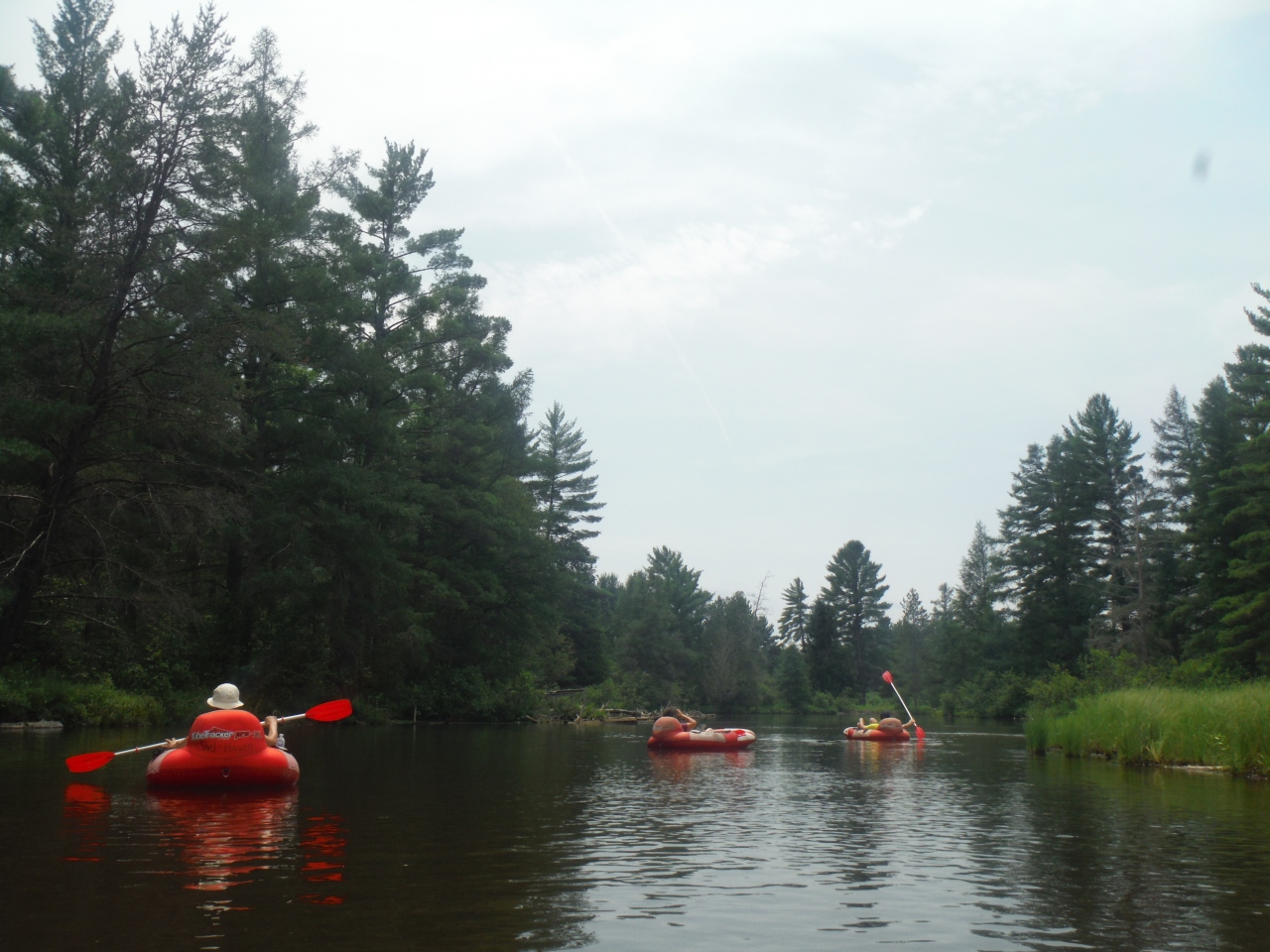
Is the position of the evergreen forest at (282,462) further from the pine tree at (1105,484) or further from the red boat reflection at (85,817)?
the red boat reflection at (85,817)

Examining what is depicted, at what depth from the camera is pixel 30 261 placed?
88.2 feet

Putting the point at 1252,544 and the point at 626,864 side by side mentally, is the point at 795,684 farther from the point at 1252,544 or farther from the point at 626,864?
the point at 626,864

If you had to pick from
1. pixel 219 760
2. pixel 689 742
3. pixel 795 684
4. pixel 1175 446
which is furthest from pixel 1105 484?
pixel 219 760

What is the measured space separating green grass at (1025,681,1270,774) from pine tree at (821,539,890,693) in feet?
278

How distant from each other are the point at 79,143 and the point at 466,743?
1900cm

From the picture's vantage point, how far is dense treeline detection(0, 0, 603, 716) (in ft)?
76.2

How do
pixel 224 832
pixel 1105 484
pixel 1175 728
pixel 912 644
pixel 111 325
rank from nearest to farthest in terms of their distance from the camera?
pixel 224 832 < pixel 1175 728 < pixel 111 325 < pixel 1105 484 < pixel 912 644

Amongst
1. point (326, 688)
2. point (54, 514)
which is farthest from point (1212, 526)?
point (54, 514)

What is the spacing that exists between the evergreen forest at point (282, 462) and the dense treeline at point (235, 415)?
0.10 meters

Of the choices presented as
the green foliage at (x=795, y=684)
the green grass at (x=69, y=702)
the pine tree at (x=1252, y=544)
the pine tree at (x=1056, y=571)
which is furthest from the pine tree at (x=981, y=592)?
the green grass at (x=69, y=702)

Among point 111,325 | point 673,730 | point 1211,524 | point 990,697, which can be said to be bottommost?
point 990,697

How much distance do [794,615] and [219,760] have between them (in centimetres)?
10431

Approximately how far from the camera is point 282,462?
34.1m

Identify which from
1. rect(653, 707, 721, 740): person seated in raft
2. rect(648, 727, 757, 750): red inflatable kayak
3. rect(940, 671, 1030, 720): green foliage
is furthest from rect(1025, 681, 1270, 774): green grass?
rect(940, 671, 1030, 720): green foliage
